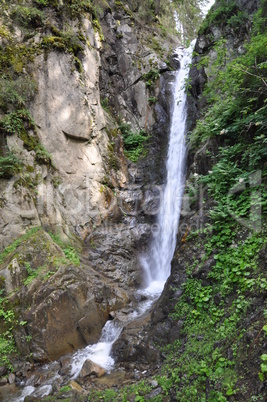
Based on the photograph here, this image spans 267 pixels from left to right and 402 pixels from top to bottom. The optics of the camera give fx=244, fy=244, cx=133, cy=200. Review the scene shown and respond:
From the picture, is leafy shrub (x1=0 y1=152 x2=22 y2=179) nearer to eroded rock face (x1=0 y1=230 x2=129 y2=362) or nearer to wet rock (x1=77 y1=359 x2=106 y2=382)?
eroded rock face (x1=0 y1=230 x2=129 y2=362)

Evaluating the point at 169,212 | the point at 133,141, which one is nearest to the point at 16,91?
the point at 133,141

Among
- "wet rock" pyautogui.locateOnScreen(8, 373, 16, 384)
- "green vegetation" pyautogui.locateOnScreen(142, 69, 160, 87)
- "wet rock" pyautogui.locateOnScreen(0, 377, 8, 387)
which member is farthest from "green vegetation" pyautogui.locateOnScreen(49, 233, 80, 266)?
"green vegetation" pyautogui.locateOnScreen(142, 69, 160, 87)

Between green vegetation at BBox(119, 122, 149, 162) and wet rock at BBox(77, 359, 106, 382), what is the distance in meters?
9.57

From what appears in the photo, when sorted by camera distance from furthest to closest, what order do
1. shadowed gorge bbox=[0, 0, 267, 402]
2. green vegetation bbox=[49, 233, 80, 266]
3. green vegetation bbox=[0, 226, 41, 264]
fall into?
green vegetation bbox=[49, 233, 80, 266], green vegetation bbox=[0, 226, 41, 264], shadowed gorge bbox=[0, 0, 267, 402]

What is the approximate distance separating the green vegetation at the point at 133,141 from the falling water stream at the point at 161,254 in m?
1.56

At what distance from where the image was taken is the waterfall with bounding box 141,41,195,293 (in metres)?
9.52

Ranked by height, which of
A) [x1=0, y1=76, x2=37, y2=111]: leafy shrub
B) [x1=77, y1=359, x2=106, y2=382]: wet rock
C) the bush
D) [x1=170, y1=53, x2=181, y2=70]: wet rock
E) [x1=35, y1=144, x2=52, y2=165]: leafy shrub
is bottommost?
[x1=77, y1=359, x2=106, y2=382]: wet rock

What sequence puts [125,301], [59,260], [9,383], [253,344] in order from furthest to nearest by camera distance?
[125,301]
[59,260]
[9,383]
[253,344]

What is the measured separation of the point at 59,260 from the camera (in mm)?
7090

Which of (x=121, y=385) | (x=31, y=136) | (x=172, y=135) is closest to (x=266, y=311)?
(x=121, y=385)

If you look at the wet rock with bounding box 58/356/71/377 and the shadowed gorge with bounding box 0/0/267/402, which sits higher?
the shadowed gorge with bounding box 0/0/267/402

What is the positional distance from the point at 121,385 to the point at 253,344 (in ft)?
9.43

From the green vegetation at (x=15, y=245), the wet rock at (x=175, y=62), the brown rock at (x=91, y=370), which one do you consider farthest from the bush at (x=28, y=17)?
the brown rock at (x=91, y=370)

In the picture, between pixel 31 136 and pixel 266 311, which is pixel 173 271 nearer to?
pixel 266 311
